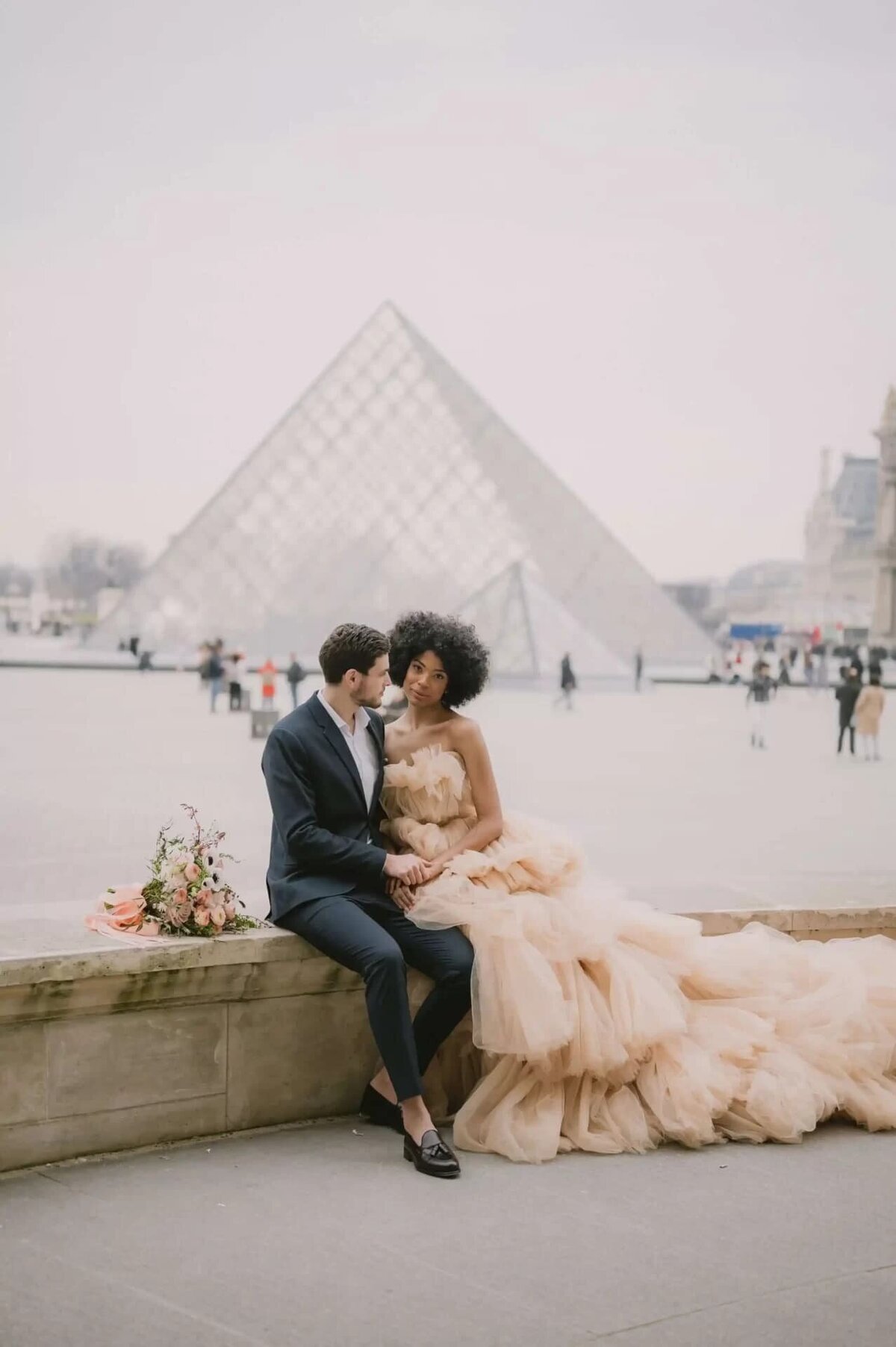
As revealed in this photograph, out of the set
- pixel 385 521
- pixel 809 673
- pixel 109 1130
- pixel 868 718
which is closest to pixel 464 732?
pixel 109 1130

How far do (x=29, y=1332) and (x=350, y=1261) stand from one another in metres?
0.57

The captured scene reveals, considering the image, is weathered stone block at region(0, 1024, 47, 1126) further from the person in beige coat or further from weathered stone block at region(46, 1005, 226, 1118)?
the person in beige coat

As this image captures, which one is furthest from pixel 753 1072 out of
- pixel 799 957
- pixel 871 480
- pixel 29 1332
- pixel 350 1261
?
pixel 871 480

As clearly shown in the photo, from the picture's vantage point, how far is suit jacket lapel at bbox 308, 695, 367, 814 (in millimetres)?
3852

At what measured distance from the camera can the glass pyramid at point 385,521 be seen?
63812mm

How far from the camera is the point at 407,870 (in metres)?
3.80

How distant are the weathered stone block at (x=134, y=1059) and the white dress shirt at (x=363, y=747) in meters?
0.65

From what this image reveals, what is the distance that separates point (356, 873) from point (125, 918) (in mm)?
528

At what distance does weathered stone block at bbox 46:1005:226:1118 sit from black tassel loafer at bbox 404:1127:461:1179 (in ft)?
1.50

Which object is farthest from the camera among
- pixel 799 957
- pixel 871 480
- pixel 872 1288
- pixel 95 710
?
pixel 871 480

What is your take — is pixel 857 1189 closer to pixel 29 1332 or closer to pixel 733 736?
pixel 29 1332

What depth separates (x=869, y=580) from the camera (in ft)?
350

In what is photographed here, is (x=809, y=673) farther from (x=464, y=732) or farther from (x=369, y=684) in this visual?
(x=369, y=684)

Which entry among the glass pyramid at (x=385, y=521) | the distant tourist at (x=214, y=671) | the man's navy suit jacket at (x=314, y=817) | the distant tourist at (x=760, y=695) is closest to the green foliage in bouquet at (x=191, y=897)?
the man's navy suit jacket at (x=314, y=817)
